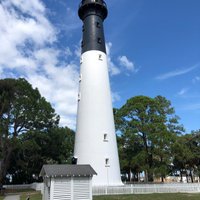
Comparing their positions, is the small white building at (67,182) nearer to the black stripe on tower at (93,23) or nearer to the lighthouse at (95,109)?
the lighthouse at (95,109)

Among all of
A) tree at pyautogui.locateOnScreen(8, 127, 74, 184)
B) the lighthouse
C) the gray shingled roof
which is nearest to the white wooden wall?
the gray shingled roof

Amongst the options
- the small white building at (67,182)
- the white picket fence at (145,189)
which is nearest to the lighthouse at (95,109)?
the white picket fence at (145,189)

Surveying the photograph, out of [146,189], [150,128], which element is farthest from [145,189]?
[150,128]

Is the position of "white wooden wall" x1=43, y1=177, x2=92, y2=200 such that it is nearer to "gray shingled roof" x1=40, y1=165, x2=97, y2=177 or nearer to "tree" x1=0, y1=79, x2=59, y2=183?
"gray shingled roof" x1=40, y1=165, x2=97, y2=177

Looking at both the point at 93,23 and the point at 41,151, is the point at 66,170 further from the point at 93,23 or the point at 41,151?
the point at 41,151

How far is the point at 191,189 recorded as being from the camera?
22266 millimetres

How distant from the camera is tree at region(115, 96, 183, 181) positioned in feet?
81.1

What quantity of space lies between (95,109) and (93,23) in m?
7.48

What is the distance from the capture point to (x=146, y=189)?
20859mm

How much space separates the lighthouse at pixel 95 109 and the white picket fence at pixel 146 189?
421 millimetres

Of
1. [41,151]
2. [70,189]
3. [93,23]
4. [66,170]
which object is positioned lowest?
[70,189]

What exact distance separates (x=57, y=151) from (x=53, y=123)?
147 inches

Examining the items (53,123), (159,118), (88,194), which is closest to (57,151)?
(53,123)

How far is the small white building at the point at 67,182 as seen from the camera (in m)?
13.5
